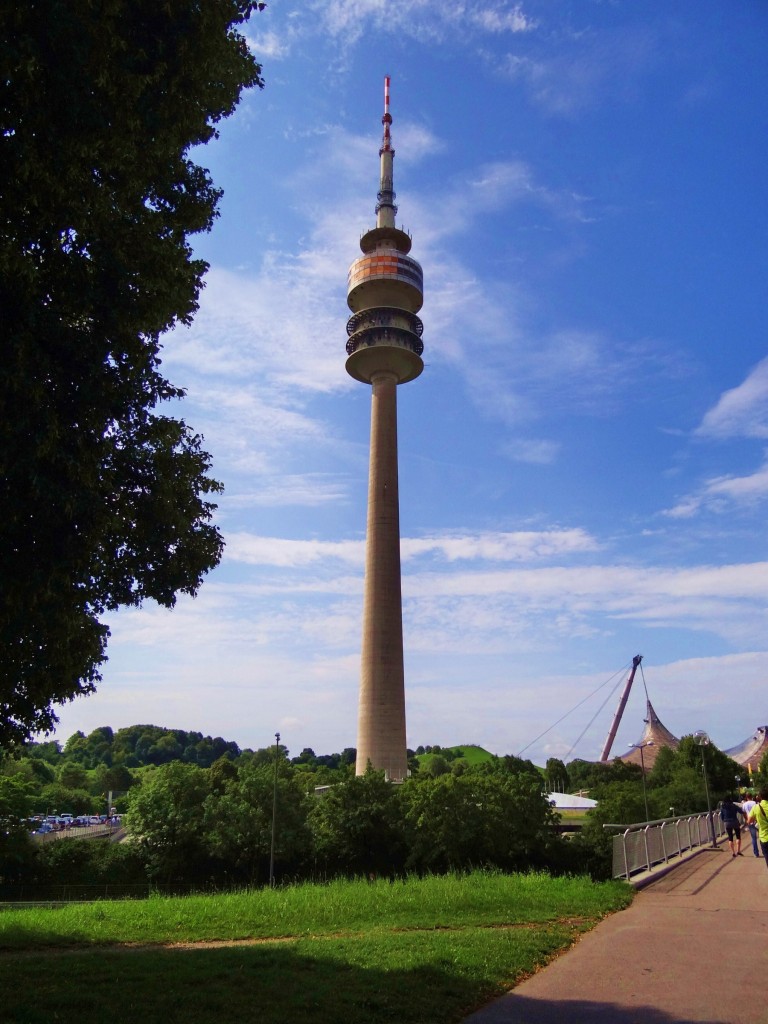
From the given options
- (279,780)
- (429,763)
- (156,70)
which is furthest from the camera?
(429,763)

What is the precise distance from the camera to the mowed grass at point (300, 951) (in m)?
7.02

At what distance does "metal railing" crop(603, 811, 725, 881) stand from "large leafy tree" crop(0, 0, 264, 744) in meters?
10.4

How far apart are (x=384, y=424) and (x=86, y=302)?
204ft

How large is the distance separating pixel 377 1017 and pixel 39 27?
958 centimetres

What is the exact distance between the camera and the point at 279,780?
4906 cm

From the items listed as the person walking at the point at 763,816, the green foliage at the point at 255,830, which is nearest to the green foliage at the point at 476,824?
the green foliage at the point at 255,830

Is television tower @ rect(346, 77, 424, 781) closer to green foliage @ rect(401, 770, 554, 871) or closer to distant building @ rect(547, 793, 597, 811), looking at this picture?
green foliage @ rect(401, 770, 554, 871)

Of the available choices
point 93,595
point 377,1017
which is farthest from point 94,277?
point 377,1017

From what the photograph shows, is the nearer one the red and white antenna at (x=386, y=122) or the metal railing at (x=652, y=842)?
the metal railing at (x=652, y=842)

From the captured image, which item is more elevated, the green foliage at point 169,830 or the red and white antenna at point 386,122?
the red and white antenna at point 386,122

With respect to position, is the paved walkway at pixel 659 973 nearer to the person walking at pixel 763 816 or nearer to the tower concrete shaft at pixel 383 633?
the person walking at pixel 763 816

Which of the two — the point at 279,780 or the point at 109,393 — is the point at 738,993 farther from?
the point at 279,780

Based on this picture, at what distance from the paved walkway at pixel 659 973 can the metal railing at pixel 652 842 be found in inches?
97.7

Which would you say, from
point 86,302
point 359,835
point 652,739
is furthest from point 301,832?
point 652,739
